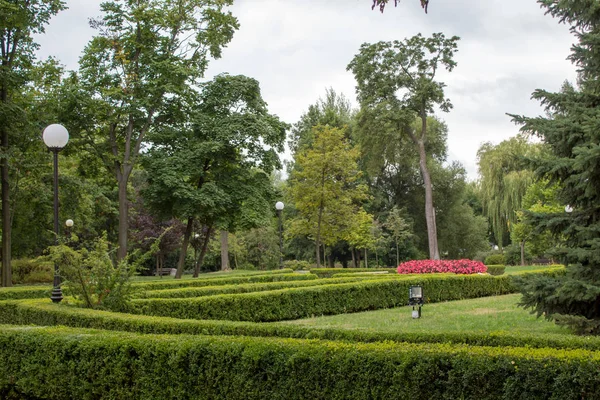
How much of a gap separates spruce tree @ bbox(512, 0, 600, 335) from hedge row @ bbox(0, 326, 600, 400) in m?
2.90

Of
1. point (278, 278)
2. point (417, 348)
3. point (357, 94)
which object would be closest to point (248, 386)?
point (417, 348)

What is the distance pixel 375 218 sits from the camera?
43219 millimetres

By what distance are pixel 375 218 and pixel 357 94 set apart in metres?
11.6

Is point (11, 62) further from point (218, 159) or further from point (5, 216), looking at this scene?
point (218, 159)

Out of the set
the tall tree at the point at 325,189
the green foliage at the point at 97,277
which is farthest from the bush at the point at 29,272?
the green foliage at the point at 97,277

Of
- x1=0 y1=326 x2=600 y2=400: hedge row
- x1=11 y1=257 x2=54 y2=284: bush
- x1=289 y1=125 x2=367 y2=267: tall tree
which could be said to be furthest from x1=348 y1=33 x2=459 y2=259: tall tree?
x1=0 y1=326 x2=600 y2=400: hedge row

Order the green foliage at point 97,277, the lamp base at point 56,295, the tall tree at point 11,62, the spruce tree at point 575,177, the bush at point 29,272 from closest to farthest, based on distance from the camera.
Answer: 1. the spruce tree at point 575,177
2. the green foliage at point 97,277
3. the lamp base at point 56,295
4. the tall tree at point 11,62
5. the bush at point 29,272

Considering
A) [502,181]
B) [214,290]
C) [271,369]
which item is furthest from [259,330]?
[502,181]

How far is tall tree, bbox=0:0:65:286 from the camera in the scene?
754 inches

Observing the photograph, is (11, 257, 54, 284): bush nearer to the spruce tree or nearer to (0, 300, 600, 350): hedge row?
(0, 300, 600, 350): hedge row

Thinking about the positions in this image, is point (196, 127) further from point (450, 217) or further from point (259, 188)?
point (450, 217)

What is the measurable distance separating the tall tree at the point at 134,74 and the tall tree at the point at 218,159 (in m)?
1.02

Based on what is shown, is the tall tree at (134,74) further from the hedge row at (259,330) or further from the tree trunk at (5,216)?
the hedge row at (259,330)

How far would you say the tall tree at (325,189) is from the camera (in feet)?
100.0
